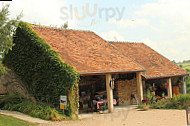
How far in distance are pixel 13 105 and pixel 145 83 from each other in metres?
10.6

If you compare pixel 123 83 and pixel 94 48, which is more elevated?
pixel 94 48

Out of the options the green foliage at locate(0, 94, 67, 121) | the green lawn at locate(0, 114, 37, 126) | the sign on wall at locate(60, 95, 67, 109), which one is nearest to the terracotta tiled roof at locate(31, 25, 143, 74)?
the sign on wall at locate(60, 95, 67, 109)

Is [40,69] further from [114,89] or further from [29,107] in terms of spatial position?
[114,89]

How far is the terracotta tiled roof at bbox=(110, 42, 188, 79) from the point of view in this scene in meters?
18.5

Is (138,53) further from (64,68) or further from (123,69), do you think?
(64,68)

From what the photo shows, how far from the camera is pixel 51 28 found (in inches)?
635

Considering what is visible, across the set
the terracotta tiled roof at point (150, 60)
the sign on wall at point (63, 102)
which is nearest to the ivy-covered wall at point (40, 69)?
the sign on wall at point (63, 102)

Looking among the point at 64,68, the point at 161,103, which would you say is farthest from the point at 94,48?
the point at 161,103

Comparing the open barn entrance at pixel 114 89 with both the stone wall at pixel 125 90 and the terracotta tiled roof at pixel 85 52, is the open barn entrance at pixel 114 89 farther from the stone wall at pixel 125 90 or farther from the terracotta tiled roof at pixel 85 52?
the terracotta tiled roof at pixel 85 52

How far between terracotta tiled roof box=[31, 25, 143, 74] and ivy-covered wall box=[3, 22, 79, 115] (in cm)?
67

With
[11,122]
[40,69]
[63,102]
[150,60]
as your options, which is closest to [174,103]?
[150,60]

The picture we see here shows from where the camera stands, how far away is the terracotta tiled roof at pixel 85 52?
13141 millimetres

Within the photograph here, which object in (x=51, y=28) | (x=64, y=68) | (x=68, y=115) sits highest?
(x=51, y=28)

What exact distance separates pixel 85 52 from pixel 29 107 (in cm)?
484
